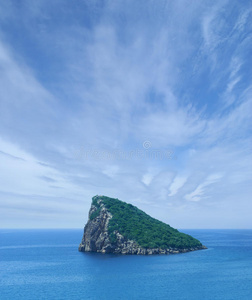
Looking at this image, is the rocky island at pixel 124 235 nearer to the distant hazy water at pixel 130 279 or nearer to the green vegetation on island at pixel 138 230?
the green vegetation on island at pixel 138 230

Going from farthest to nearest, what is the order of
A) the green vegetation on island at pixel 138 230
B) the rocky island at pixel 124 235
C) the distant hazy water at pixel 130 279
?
1. the green vegetation on island at pixel 138 230
2. the rocky island at pixel 124 235
3. the distant hazy water at pixel 130 279

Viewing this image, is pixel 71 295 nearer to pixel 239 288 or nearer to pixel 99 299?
pixel 99 299

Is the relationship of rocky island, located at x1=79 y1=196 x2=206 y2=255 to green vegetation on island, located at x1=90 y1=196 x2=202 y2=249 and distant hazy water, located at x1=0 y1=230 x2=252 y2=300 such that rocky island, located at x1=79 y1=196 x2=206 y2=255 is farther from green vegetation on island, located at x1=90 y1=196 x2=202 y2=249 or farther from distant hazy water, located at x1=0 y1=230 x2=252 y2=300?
distant hazy water, located at x1=0 y1=230 x2=252 y2=300

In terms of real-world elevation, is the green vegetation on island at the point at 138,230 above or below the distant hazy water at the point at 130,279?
above

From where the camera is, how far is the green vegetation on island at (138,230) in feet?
351

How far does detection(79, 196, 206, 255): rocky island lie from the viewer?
104875 millimetres

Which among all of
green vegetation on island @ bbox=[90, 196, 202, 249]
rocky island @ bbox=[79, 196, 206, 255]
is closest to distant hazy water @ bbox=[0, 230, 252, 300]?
rocky island @ bbox=[79, 196, 206, 255]

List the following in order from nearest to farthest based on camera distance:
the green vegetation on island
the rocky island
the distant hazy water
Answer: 1. the distant hazy water
2. the rocky island
3. the green vegetation on island

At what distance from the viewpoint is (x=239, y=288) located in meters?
59.4

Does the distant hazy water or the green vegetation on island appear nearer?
the distant hazy water

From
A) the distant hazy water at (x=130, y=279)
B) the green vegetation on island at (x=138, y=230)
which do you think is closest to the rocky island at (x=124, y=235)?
the green vegetation on island at (x=138, y=230)

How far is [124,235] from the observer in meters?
107

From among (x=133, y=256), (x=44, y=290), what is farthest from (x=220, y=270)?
(x=44, y=290)

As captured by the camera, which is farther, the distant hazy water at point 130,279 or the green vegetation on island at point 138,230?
the green vegetation on island at point 138,230
